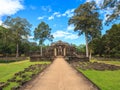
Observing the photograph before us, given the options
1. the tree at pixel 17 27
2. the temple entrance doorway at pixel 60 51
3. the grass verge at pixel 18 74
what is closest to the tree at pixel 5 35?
the tree at pixel 17 27

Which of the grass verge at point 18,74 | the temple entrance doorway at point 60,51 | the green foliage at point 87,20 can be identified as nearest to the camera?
the grass verge at point 18,74

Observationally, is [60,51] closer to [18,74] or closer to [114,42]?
[114,42]

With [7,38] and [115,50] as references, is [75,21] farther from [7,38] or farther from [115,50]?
[7,38]

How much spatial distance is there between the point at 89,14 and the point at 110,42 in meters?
9.29

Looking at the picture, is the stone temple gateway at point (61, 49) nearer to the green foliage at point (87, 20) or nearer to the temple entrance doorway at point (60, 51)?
the temple entrance doorway at point (60, 51)

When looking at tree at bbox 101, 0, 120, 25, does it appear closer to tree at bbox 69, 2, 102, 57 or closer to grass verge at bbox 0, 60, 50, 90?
grass verge at bbox 0, 60, 50, 90

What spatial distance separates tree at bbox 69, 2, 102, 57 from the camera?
41.8 metres

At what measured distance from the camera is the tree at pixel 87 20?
41.8 metres

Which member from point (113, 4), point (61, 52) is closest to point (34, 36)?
point (61, 52)

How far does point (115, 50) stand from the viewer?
44.1m

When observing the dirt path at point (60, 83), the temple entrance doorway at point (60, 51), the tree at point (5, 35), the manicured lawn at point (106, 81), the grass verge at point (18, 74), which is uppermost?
the tree at point (5, 35)

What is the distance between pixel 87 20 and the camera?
138ft

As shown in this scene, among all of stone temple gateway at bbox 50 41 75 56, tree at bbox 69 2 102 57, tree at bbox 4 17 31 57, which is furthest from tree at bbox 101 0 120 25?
tree at bbox 4 17 31 57

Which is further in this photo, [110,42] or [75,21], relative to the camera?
[110,42]
